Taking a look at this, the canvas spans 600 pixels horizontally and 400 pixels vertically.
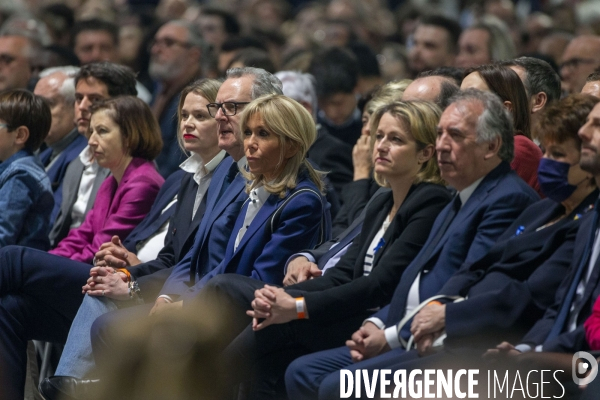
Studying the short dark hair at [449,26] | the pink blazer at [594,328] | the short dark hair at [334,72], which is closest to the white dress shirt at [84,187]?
the short dark hair at [334,72]

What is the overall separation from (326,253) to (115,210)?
1.64 metres

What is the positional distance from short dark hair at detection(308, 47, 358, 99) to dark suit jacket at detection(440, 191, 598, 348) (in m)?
3.91

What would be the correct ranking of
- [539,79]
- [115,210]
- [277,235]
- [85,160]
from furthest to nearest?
1. [85,160]
2. [115,210]
3. [539,79]
4. [277,235]

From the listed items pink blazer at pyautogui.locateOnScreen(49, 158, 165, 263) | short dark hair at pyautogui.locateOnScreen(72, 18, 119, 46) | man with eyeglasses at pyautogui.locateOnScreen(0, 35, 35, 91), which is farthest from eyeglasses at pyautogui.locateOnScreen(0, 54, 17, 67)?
pink blazer at pyautogui.locateOnScreen(49, 158, 165, 263)

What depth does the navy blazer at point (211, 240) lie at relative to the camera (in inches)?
195

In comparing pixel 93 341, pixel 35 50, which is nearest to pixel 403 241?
pixel 93 341

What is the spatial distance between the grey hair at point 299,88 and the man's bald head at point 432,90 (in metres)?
1.93

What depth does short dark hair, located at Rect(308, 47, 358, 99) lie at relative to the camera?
759 cm

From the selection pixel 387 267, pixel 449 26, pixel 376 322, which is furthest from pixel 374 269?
pixel 449 26

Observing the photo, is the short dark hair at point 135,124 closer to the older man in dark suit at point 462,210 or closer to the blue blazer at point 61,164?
the blue blazer at point 61,164

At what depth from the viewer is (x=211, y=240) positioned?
496cm

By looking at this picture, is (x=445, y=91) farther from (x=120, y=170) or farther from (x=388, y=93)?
(x=120, y=170)

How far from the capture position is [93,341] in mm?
4770

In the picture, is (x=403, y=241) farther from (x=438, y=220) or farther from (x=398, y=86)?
(x=398, y=86)
